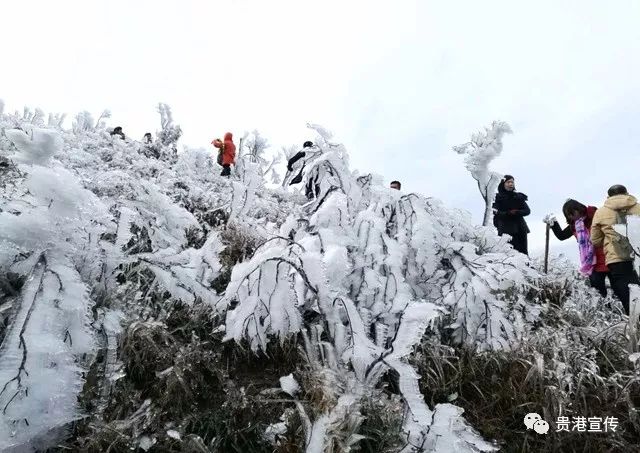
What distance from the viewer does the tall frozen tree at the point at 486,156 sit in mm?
4758

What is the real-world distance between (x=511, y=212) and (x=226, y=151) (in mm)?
5868

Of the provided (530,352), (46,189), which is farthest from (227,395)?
(530,352)

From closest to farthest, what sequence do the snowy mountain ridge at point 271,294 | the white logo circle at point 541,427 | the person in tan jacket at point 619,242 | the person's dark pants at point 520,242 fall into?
the snowy mountain ridge at point 271,294 → the white logo circle at point 541,427 → the person in tan jacket at point 619,242 → the person's dark pants at point 520,242

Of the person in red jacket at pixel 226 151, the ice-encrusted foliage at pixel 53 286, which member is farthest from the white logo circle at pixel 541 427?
the person in red jacket at pixel 226 151

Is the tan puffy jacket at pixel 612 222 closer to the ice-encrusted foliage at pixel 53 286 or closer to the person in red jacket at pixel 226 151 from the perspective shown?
the ice-encrusted foliage at pixel 53 286

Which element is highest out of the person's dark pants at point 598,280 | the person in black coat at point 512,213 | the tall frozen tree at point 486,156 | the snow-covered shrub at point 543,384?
the person in black coat at point 512,213

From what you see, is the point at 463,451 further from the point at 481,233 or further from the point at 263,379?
the point at 481,233

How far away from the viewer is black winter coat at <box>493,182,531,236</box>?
702 centimetres

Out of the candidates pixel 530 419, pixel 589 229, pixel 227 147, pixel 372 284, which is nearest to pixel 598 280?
pixel 589 229

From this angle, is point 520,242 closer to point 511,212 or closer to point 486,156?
point 511,212

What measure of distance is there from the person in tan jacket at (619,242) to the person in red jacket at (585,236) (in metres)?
0.21

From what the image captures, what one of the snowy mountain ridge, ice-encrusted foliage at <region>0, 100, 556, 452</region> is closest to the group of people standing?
the snowy mountain ridge

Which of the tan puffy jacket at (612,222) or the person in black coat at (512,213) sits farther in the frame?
the person in black coat at (512,213)

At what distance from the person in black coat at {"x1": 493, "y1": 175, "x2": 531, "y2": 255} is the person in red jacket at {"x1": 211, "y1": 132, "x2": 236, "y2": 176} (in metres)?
5.53
